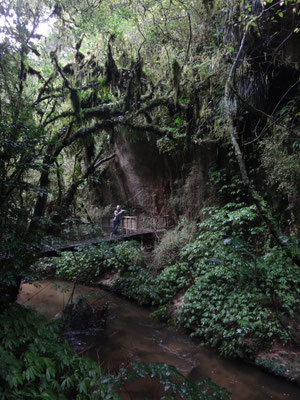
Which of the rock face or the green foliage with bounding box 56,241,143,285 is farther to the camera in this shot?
the rock face

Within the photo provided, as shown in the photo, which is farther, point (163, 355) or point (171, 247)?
point (171, 247)

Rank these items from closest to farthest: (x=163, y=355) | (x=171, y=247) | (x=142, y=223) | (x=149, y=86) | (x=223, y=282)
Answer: (x=163, y=355) → (x=223, y=282) → (x=149, y=86) → (x=171, y=247) → (x=142, y=223)

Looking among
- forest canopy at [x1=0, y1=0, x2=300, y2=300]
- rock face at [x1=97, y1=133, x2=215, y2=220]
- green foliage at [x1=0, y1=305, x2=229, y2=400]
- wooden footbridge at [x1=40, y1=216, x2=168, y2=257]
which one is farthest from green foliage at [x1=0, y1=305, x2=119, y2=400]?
rock face at [x1=97, y1=133, x2=215, y2=220]

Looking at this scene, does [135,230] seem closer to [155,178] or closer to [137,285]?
[155,178]

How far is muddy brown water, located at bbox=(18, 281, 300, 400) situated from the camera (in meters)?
3.80

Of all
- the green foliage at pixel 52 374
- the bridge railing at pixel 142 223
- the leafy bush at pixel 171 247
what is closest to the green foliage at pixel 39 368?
the green foliage at pixel 52 374

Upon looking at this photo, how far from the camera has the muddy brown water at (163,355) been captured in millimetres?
3799

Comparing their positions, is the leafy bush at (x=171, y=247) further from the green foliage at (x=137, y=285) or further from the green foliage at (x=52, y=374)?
the green foliage at (x=52, y=374)

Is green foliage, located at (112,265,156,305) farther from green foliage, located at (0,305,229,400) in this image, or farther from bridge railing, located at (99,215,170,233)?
green foliage, located at (0,305,229,400)

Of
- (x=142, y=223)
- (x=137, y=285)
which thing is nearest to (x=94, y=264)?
(x=137, y=285)

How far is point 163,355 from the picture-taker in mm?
4816

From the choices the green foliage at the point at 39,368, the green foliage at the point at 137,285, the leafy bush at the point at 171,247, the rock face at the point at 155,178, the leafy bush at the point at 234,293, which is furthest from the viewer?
the rock face at the point at 155,178

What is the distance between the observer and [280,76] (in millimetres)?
6488

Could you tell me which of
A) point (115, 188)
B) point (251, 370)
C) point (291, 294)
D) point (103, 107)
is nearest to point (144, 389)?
point (251, 370)
